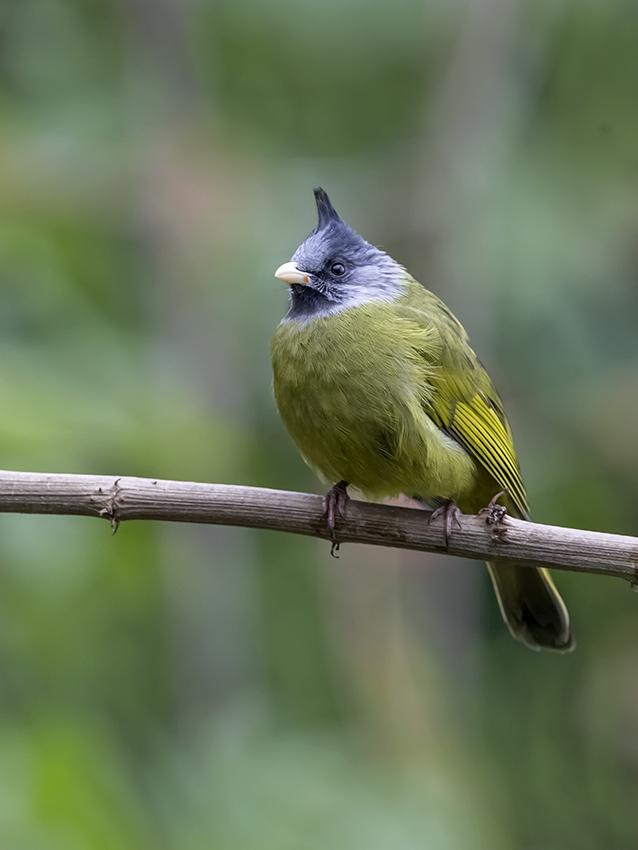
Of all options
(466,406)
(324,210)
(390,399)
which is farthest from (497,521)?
(324,210)

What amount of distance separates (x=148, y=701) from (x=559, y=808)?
2246mm

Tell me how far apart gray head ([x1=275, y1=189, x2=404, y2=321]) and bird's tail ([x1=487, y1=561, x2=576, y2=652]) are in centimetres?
110

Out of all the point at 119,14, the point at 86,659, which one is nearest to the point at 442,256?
the point at 119,14

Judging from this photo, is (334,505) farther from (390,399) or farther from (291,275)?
(291,275)

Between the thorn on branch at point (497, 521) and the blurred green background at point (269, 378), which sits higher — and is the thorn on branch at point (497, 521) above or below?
below

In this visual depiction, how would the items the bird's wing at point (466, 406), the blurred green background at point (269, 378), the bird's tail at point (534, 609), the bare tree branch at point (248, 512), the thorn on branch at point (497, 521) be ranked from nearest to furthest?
the bare tree branch at point (248, 512), the thorn on branch at point (497, 521), the bird's wing at point (466, 406), the bird's tail at point (534, 609), the blurred green background at point (269, 378)

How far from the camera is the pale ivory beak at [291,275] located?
3105 millimetres

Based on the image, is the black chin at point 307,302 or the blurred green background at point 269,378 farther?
the blurred green background at point 269,378

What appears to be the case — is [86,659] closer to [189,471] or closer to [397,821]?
[189,471]

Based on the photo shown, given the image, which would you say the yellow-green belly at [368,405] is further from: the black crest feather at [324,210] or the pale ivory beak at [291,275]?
the black crest feather at [324,210]

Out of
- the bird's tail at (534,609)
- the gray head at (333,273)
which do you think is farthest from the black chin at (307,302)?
the bird's tail at (534,609)

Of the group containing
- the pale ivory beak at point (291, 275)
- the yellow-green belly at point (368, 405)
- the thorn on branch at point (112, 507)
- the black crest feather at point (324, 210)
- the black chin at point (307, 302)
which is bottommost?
the thorn on branch at point (112, 507)

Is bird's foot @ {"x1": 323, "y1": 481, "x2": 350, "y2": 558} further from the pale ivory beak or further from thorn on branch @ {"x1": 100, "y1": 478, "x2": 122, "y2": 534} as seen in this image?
the pale ivory beak

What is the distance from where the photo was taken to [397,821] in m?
3.40
